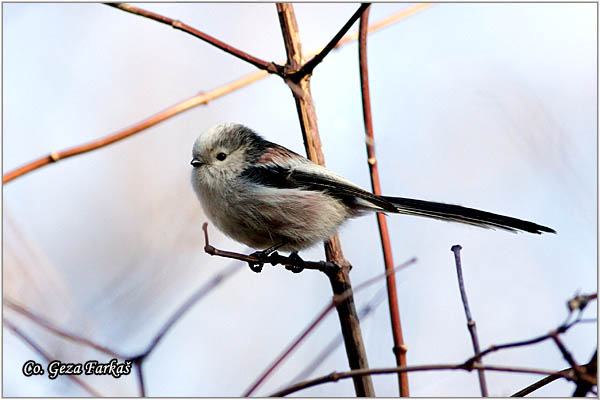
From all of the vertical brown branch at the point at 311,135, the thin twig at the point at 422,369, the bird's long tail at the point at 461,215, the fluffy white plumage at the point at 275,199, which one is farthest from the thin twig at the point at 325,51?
the thin twig at the point at 422,369

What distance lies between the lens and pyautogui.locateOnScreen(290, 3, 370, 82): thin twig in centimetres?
151

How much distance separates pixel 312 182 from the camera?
90.5 inches

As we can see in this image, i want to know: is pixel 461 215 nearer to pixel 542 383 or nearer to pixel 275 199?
pixel 275 199

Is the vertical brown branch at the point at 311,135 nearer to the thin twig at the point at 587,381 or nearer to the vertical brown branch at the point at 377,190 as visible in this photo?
the vertical brown branch at the point at 377,190

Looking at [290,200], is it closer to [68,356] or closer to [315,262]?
[315,262]

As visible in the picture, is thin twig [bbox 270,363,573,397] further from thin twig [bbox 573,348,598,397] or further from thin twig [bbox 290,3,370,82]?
thin twig [bbox 290,3,370,82]

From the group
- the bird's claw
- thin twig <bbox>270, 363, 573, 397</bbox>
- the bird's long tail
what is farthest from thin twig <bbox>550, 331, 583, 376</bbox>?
the bird's claw

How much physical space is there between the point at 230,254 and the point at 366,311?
350 mm

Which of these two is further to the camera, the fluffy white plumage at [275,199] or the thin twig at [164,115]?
the fluffy white plumage at [275,199]

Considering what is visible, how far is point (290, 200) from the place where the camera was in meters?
2.29

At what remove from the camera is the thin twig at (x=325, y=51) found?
151 centimetres

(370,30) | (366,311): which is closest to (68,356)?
(366,311)

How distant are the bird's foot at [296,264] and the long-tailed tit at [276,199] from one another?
1.6 inches

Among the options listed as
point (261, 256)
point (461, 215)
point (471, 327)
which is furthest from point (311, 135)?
point (471, 327)
